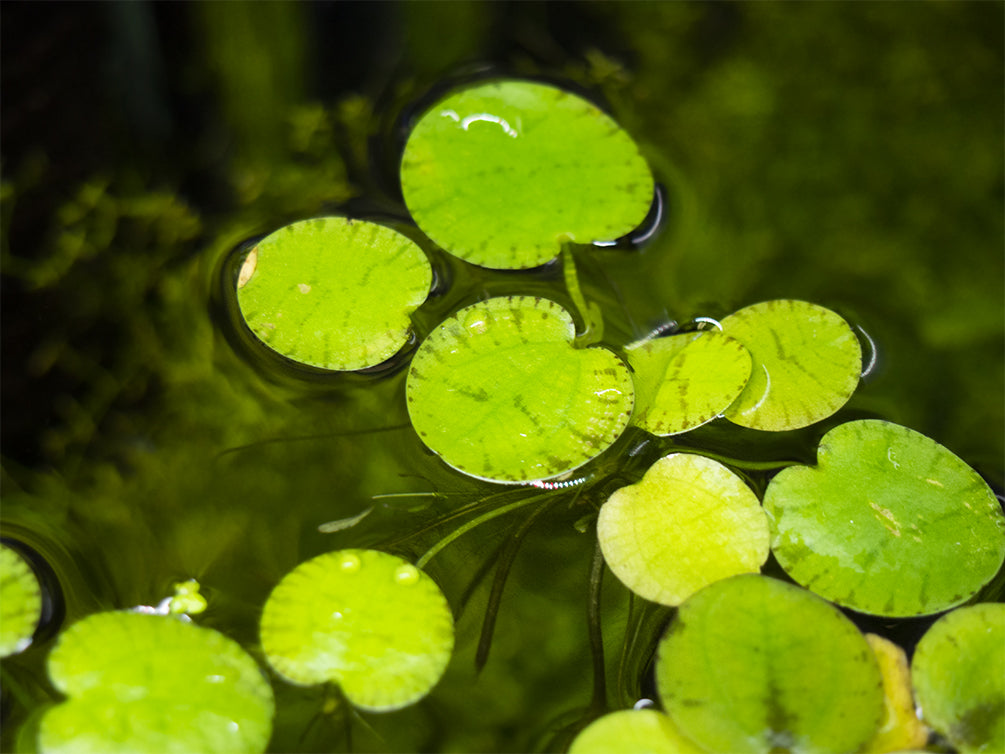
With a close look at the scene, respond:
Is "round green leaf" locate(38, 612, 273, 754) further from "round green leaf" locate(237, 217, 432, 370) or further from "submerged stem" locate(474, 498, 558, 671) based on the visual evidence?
"round green leaf" locate(237, 217, 432, 370)

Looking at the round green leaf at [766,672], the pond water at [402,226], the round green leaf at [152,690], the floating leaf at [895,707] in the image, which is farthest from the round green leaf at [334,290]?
the floating leaf at [895,707]

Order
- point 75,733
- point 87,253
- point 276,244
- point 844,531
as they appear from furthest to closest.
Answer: point 87,253 → point 276,244 → point 844,531 → point 75,733

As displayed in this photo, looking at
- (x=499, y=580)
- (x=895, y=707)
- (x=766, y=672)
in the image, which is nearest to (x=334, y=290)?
(x=499, y=580)

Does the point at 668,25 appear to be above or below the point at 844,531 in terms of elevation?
above

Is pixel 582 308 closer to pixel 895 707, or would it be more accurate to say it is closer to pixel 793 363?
Answer: pixel 793 363

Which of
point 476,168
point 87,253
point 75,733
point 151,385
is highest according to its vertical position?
point 476,168

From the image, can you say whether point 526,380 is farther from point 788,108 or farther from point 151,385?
point 788,108

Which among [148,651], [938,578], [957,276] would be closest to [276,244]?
[148,651]

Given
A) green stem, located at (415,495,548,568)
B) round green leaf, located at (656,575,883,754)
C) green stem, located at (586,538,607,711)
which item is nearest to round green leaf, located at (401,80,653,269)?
green stem, located at (415,495,548,568)
